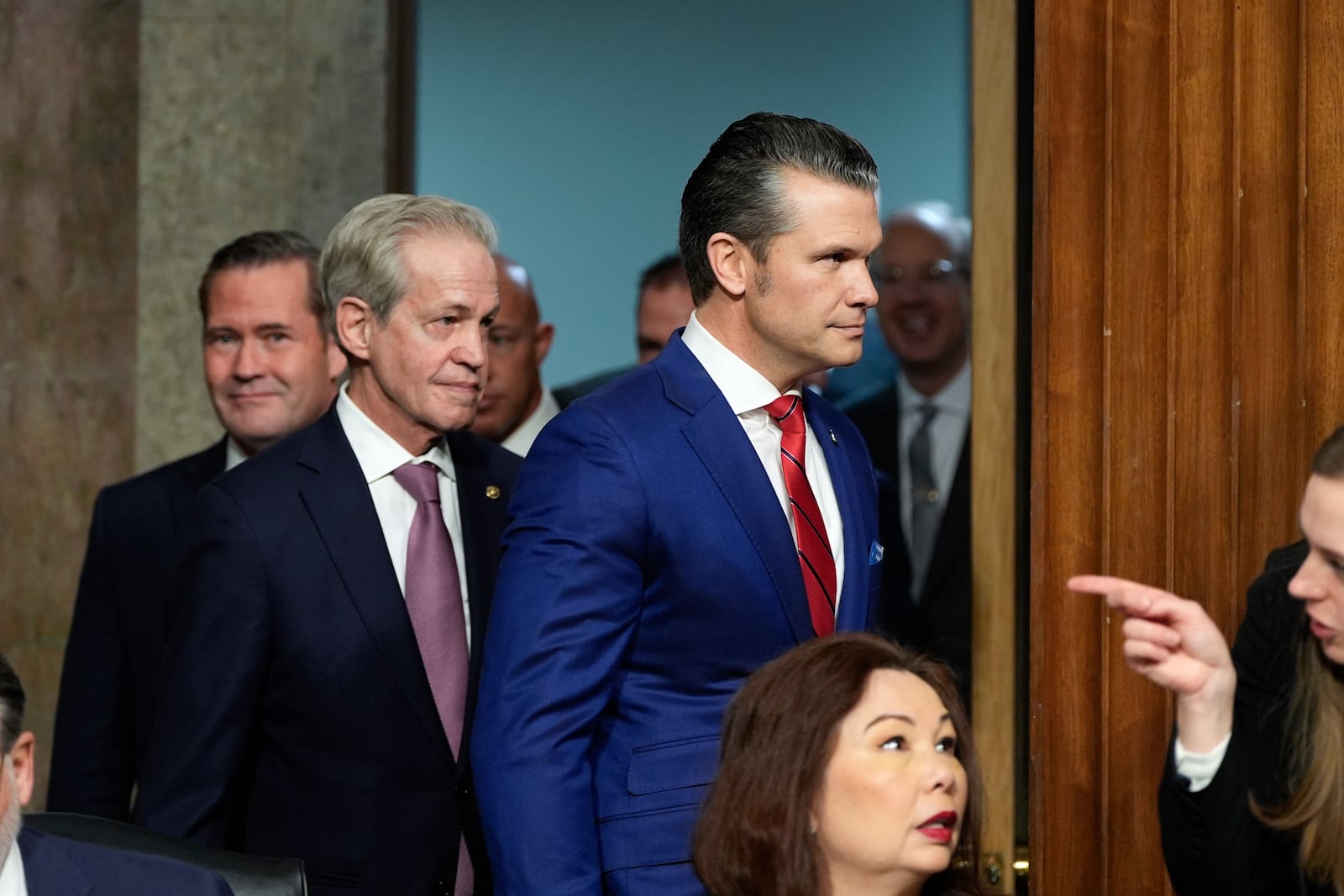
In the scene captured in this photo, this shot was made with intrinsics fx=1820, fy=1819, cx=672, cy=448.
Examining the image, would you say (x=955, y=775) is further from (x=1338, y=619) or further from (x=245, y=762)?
(x=245, y=762)

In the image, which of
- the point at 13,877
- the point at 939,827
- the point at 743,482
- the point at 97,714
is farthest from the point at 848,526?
the point at 97,714

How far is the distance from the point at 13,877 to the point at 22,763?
152 mm

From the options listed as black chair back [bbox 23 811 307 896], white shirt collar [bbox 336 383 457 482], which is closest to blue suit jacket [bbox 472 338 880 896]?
black chair back [bbox 23 811 307 896]

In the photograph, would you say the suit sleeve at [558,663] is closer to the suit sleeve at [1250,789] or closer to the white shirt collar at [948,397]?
the suit sleeve at [1250,789]

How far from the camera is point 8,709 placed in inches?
93.1

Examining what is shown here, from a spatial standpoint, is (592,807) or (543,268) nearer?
(592,807)

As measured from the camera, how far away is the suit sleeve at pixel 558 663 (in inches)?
98.8

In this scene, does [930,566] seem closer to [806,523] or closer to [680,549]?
[806,523]

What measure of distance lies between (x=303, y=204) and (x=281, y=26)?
1.58 ft

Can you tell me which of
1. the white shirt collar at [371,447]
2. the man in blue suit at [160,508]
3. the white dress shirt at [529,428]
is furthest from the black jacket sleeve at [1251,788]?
the white dress shirt at [529,428]

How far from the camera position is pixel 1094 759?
2.83 m

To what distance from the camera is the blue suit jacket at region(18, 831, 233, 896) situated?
231cm

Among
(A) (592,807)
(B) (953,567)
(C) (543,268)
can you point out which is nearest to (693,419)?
(A) (592,807)

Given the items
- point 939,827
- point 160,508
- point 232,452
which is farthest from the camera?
point 232,452
